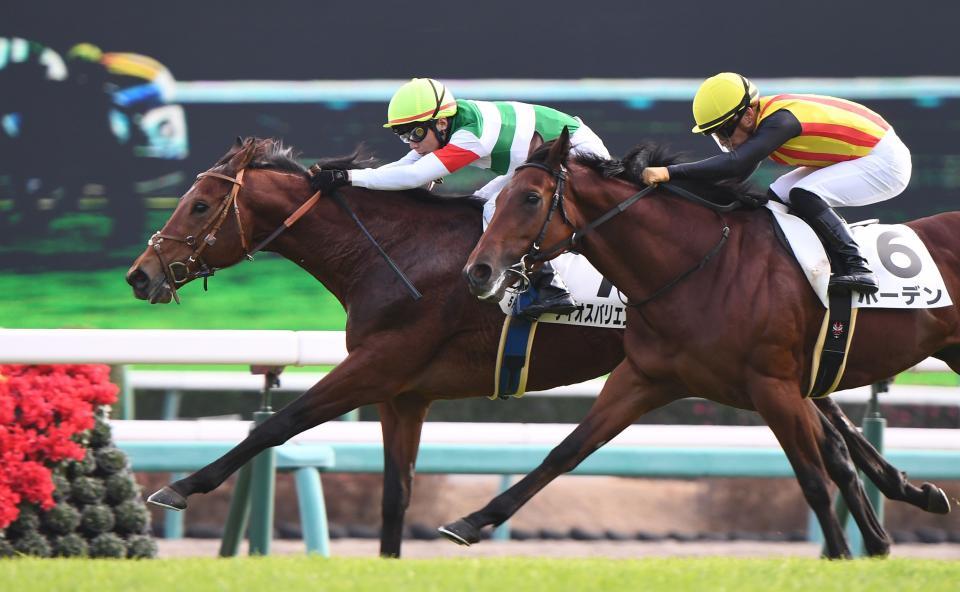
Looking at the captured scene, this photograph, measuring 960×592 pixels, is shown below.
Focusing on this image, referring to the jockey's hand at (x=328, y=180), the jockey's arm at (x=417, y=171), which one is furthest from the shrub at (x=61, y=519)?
the jockey's arm at (x=417, y=171)

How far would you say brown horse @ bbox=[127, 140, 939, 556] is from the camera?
215 inches

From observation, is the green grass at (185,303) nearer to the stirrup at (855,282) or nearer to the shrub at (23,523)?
the shrub at (23,523)

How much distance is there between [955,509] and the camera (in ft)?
26.9

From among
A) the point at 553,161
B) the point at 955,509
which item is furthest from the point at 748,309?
the point at 955,509

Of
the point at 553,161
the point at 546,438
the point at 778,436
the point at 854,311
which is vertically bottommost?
the point at 546,438

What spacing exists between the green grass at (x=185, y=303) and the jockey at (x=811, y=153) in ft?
10.8

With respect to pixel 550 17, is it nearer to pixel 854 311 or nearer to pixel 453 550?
pixel 453 550

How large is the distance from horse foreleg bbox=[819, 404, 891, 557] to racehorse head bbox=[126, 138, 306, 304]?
6.87 feet

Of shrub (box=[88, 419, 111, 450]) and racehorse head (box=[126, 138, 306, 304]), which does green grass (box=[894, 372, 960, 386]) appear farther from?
shrub (box=[88, 419, 111, 450])

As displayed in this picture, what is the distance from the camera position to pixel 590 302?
5.50 metres

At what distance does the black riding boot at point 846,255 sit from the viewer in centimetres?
A: 513

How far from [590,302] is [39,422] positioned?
6.43 ft

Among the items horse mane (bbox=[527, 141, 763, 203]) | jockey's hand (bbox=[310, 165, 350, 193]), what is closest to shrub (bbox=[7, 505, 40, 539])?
jockey's hand (bbox=[310, 165, 350, 193])

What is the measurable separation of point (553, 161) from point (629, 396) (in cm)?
79
